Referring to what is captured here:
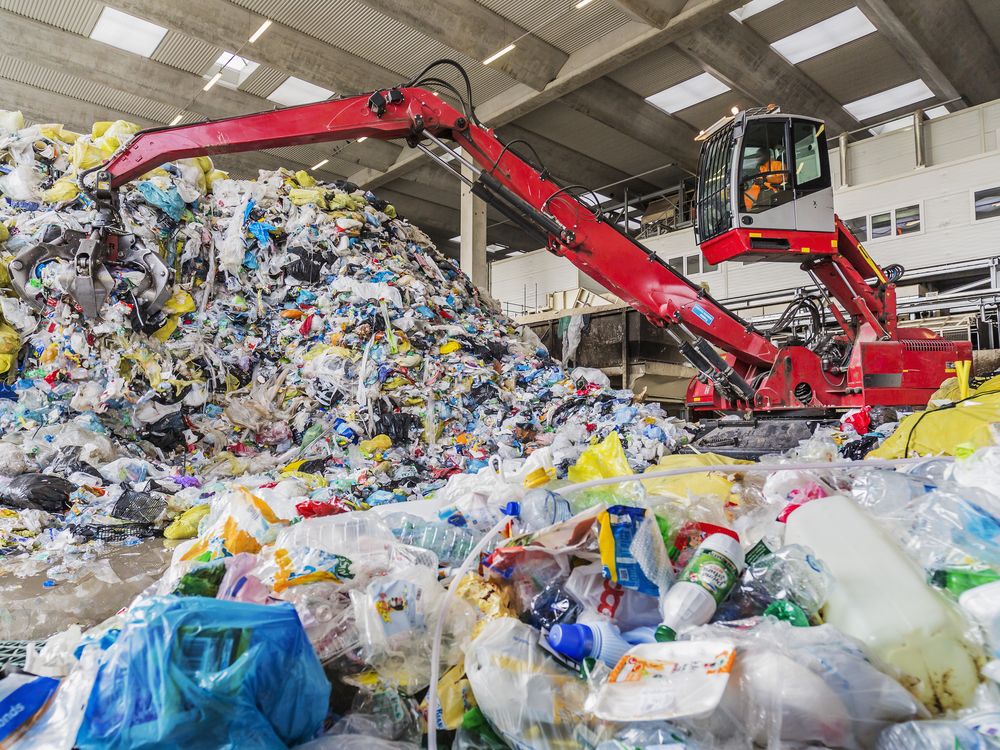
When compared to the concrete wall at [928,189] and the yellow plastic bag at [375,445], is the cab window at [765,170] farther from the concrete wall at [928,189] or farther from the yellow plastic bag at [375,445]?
the concrete wall at [928,189]

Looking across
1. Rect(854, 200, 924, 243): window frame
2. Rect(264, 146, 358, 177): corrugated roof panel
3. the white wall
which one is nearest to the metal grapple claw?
Rect(264, 146, 358, 177): corrugated roof panel

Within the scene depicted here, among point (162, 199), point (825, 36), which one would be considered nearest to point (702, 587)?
point (162, 199)

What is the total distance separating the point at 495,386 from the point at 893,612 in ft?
14.9

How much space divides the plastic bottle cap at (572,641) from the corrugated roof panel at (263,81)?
30.5 ft

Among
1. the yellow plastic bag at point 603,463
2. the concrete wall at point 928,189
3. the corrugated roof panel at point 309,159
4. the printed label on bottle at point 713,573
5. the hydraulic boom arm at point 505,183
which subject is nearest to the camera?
the printed label on bottle at point 713,573

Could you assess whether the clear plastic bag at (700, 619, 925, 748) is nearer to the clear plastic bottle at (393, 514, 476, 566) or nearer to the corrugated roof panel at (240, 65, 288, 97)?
the clear plastic bottle at (393, 514, 476, 566)

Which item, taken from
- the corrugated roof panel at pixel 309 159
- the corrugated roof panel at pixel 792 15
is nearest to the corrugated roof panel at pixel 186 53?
the corrugated roof panel at pixel 309 159

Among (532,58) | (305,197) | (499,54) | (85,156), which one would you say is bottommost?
(305,197)

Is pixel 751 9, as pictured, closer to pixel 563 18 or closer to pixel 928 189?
pixel 563 18

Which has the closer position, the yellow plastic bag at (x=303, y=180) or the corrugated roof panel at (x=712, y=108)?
the yellow plastic bag at (x=303, y=180)

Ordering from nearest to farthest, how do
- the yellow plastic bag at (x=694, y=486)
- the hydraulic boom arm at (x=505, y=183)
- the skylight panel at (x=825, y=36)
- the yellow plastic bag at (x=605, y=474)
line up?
the yellow plastic bag at (x=605, y=474)
the yellow plastic bag at (x=694, y=486)
the hydraulic boom arm at (x=505, y=183)
the skylight panel at (x=825, y=36)

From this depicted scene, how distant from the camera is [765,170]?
185 inches

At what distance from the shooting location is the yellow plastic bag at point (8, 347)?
441 cm

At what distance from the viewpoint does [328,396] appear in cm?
512
